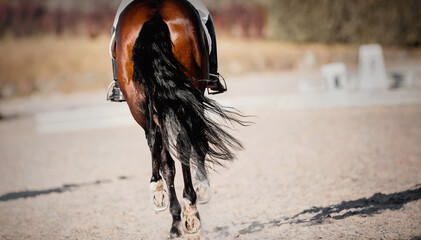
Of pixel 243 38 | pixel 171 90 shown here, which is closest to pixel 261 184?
pixel 171 90

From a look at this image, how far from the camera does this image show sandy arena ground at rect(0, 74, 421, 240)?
14.3 feet

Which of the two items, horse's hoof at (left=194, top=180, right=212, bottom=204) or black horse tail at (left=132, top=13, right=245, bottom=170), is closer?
black horse tail at (left=132, top=13, right=245, bottom=170)

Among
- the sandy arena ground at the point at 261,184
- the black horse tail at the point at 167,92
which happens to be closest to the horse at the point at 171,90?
the black horse tail at the point at 167,92

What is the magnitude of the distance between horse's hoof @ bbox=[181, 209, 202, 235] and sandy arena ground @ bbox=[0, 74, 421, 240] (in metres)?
0.28

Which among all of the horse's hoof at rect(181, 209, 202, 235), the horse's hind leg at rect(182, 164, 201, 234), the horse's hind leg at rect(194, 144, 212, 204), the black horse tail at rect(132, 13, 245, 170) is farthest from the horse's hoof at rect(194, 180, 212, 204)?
the black horse tail at rect(132, 13, 245, 170)

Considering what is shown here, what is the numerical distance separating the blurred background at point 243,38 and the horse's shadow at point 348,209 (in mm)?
20000

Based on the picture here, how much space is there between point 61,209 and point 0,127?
1083cm

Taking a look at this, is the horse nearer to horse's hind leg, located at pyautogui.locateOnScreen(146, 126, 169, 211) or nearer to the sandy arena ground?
horse's hind leg, located at pyautogui.locateOnScreen(146, 126, 169, 211)

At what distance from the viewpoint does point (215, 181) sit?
21.6 ft

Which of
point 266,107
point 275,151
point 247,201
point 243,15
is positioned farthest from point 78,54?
point 247,201

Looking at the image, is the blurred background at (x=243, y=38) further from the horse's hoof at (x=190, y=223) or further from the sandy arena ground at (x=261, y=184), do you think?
the horse's hoof at (x=190, y=223)

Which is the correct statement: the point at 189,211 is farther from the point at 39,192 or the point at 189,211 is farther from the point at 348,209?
the point at 39,192

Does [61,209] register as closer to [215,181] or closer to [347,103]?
[215,181]

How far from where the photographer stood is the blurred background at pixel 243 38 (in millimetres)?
25984
